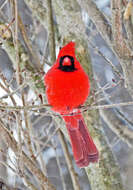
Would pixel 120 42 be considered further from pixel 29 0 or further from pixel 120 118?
pixel 120 118

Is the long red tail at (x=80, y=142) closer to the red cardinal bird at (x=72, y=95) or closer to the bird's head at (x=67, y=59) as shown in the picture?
the red cardinal bird at (x=72, y=95)

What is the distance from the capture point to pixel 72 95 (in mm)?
2748

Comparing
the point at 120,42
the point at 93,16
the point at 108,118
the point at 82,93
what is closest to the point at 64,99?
the point at 82,93

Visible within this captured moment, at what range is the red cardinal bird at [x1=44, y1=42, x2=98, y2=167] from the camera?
9.05 feet

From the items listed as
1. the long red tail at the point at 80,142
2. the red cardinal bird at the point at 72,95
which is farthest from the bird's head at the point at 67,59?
the long red tail at the point at 80,142

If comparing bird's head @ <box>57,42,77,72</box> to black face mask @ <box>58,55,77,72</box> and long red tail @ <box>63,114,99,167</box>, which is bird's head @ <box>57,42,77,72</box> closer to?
black face mask @ <box>58,55,77,72</box>

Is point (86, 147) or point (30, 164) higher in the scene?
point (86, 147)

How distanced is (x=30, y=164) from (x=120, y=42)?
1036mm

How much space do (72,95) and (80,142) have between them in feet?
1.43

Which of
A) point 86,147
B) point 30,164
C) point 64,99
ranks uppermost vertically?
point 64,99

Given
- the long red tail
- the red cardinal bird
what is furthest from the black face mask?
the long red tail

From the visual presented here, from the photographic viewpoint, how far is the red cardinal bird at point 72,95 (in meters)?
2.76

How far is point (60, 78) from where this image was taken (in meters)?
2.82

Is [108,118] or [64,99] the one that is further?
[108,118]
